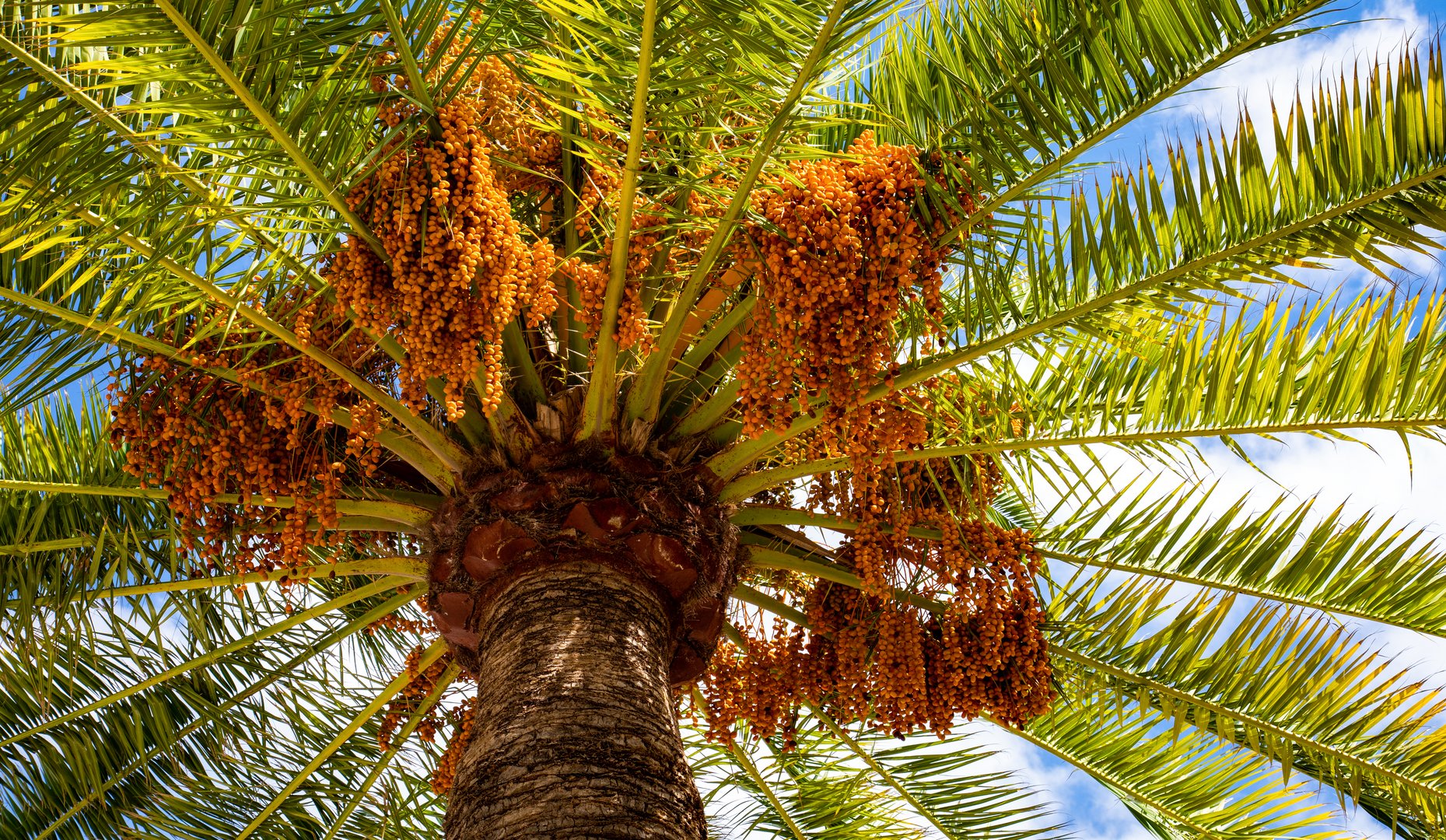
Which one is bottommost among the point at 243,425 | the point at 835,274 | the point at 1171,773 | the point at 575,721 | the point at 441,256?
the point at 575,721

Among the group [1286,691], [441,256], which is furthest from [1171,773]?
[441,256]

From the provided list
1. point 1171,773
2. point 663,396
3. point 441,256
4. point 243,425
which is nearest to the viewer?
point 441,256

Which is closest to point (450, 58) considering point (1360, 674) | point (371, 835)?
point (371, 835)

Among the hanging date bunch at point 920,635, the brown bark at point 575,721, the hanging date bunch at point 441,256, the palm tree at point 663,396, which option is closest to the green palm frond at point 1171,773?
the palm tree at point 663,396

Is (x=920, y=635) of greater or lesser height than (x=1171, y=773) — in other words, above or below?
below

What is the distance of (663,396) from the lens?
4.64 metres

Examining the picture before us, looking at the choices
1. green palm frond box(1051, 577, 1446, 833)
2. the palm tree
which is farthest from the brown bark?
green palm frond box(1051, 577, 1446, 833)

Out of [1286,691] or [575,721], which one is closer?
[575,721]

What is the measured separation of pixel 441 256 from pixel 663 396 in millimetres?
1414

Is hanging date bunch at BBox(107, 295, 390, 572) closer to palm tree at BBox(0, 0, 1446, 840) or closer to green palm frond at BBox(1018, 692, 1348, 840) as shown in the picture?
palm tree at BBox(0, 0, 1446, 840)

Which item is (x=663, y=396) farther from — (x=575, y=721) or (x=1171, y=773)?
(x=1171, y=773)

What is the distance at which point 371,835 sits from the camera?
598 cm

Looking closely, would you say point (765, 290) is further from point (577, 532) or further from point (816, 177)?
point (577, 532)

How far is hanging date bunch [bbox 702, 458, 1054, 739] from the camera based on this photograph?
4527 millimetres
